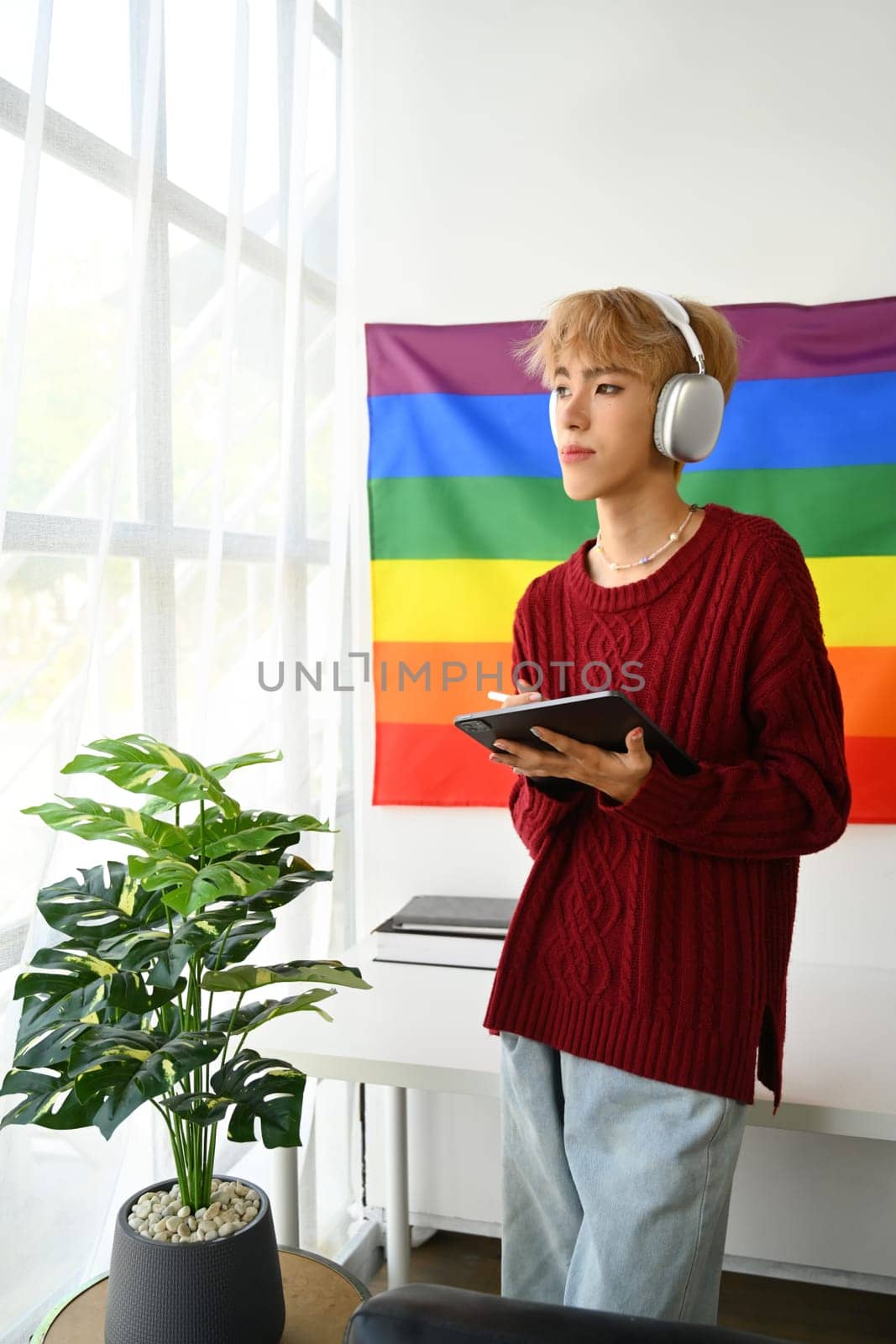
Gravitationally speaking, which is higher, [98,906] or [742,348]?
[742,348]

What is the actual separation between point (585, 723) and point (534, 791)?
0.23 metres

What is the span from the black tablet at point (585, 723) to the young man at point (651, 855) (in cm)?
2

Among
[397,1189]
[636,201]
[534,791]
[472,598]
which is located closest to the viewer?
[534,791]

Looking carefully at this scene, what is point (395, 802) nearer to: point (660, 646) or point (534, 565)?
point (534, 565)

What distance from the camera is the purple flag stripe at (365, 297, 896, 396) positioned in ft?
6.79

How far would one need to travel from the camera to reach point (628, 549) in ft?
4.47

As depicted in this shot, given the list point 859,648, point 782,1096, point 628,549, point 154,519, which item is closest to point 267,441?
point 154,519

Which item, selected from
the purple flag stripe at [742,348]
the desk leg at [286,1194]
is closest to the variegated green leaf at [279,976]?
the desk leg at [286,1194]

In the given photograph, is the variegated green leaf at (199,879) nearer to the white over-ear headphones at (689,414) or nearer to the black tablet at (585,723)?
the black tablet at (585,723)

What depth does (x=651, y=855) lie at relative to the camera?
127 cm

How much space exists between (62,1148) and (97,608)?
0.72m

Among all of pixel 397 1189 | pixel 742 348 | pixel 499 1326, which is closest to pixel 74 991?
pixel 499 1326

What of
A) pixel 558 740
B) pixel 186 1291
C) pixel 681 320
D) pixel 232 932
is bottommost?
pixel 186 1291

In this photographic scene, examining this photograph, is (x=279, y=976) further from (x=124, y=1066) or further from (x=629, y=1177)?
(x=629, y=1177)
